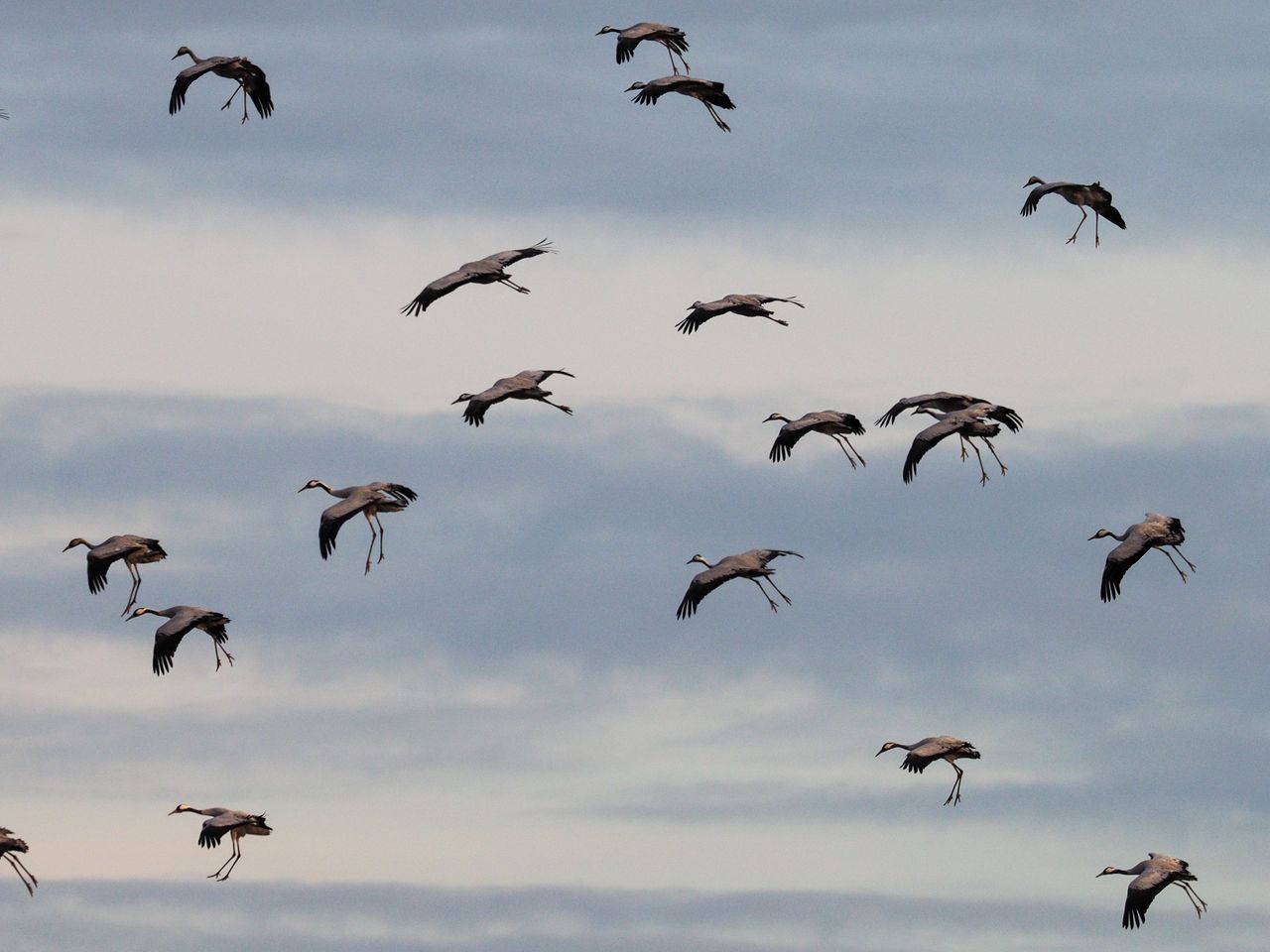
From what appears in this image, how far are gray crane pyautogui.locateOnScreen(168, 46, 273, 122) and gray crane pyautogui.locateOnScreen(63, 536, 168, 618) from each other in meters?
14.4

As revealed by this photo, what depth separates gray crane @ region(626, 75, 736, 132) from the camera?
4973 inches

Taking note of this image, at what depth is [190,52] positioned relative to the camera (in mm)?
138125

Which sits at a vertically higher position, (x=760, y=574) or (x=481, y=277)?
(x=481, y=277)

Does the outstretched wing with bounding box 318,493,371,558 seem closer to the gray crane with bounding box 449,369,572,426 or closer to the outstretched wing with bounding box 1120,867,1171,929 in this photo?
the gray crane with bounding box 449,369,572,426

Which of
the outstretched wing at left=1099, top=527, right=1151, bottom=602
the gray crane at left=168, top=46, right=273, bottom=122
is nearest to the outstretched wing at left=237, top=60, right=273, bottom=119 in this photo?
the gray crane at left=168, top=46, right=273, bottom=122

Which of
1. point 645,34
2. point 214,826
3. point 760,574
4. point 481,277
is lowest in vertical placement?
point 214,826

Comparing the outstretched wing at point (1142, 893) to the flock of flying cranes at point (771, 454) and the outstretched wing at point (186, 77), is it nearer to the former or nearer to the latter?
the flock of flying cranes at point (771, 454)

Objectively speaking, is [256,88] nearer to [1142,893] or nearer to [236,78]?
[236,78]

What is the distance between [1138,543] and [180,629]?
31.4 m

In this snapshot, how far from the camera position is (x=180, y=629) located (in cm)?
12888

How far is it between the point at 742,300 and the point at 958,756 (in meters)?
16.7

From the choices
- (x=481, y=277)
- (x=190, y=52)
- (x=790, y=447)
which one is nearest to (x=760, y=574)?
(x=790, y=447)

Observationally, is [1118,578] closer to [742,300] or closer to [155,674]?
[742,300]

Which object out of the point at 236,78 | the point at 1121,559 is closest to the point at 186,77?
the point at 236,78
